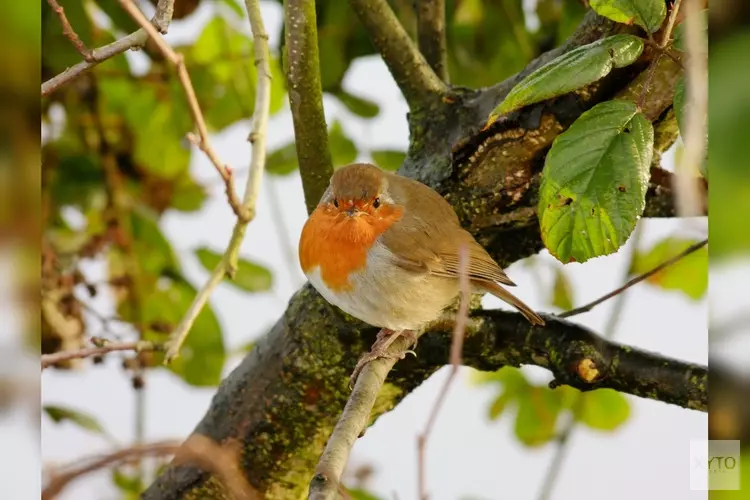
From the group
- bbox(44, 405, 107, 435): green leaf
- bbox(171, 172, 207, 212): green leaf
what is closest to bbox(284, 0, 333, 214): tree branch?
bbox(44, 405, 107, 435): green leaf

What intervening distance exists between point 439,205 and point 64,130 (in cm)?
92

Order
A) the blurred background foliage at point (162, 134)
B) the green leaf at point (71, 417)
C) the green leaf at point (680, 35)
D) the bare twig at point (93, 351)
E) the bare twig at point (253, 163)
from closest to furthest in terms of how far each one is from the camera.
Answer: the green leaf at point (680, 35) → the bare twig at point (93, 351) → the bare twig at point (253, 163) → the green leaf at point (71, 417) → the blurred background foliage at point (162, 134)

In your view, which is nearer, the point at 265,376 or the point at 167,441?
the point at 167,441

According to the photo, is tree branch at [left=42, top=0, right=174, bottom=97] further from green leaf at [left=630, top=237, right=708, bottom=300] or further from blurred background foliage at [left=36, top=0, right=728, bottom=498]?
green leaf at [left=630, top=237, right=708, bottom=300]

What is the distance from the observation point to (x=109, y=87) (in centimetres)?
158

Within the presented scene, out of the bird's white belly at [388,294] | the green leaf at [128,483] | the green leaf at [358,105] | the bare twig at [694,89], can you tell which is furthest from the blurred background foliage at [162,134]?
the bare twig at [694,89]

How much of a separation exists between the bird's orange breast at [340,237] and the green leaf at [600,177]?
416 millimetres

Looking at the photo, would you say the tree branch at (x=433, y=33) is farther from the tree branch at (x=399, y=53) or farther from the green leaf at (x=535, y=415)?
the green leaf at (x=535, y=415)

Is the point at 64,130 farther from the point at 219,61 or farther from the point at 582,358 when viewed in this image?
the point at 582,358

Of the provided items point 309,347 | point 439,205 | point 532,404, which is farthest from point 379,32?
point 532,404

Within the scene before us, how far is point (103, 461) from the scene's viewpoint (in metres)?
0.43

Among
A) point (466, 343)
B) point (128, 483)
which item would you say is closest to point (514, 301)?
point (466, 343)

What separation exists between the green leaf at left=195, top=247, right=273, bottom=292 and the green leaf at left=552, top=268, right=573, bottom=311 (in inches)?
22.0

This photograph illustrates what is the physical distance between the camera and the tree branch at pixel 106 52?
669 mm
